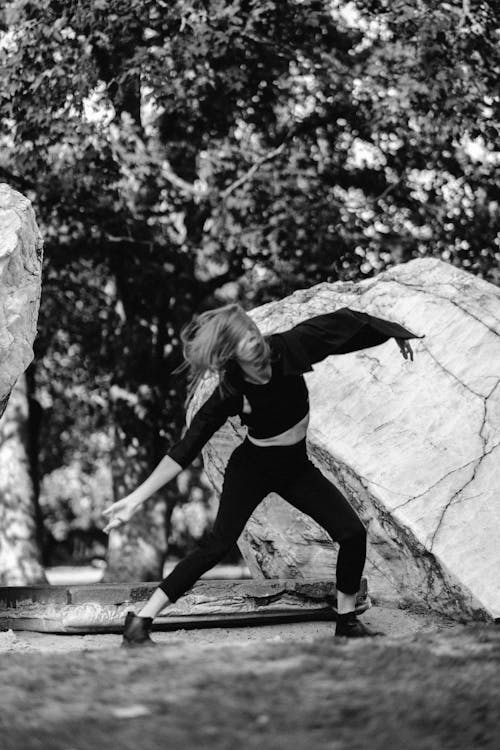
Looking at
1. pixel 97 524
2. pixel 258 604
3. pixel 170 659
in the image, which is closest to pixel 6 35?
pixel 258 604

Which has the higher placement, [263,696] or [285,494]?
[263,696]

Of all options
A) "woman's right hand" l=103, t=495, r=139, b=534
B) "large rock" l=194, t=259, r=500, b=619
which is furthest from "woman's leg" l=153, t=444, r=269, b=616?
"large rock" l=194, t=259, r=500, b=619

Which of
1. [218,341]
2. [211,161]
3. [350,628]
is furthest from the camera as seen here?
[211,161]

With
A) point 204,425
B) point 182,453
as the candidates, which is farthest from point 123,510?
point 204,425

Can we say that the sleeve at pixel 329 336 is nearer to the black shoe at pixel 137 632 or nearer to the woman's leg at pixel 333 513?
the woman's leg at pixel 333 513

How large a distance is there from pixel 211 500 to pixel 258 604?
15.9 metres

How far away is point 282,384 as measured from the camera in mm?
4980

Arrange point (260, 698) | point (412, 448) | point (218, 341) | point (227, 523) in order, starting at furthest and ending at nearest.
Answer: point (412, 448) < point (227, 523) < point (218, 341) < point (260, 698)

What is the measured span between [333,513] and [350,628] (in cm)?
71

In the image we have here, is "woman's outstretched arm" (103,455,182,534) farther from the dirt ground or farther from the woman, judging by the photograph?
the dirt ground

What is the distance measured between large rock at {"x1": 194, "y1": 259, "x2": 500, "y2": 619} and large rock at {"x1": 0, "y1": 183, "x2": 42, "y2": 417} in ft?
5.70

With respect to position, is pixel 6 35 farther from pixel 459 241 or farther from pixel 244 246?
pixel 459 241

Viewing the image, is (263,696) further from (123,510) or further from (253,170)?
(253,170)

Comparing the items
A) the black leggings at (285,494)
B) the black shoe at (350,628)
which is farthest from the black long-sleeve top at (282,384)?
the black shoe at (350,628)
